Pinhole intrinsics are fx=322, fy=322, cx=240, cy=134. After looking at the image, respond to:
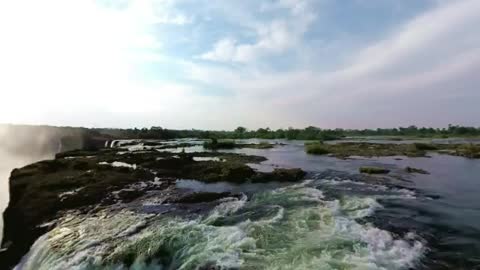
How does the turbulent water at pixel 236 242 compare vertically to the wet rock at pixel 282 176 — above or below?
below

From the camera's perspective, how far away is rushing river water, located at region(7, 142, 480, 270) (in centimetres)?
1025

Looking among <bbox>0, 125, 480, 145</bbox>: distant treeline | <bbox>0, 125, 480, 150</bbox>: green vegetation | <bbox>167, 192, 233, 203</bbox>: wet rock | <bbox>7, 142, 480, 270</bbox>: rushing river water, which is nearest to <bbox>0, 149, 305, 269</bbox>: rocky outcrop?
<bbox>167, 192, 233, 203</bbox>: wet rock

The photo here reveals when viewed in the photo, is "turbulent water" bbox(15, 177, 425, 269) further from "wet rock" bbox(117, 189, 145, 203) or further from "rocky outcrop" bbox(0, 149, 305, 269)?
"wet rock" bbox(117, 189, 145, 203)

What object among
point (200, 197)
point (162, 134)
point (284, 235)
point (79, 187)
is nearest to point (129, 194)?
point (79, 187)

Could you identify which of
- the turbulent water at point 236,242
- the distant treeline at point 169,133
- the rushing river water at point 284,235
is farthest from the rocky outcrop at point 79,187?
the distant treeline at point 169,133

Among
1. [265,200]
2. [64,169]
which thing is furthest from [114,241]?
[64,169]

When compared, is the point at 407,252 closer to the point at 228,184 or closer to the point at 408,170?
the point at 228,184

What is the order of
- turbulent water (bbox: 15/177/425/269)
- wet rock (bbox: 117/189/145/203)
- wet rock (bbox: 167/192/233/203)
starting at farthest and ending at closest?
wet rock (bbox: 117/189/145/203) → wet rock (bbox: 167/192/233/203) → turbulent water (bbox: 15/177/425/269)

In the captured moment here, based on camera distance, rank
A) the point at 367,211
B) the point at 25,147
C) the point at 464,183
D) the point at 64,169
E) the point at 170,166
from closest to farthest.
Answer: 1. the point at 367,211
2. the point at 464,183
3. the point at 64,169
4. the point at 170,166
5. the point at 25,147

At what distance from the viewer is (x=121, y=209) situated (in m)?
16.9

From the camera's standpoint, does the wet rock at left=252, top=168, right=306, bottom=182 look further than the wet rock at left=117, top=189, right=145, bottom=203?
Yes

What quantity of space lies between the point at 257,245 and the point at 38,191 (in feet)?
51.5

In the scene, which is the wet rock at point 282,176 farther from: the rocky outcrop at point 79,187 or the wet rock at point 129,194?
the wet rock at point 129,194

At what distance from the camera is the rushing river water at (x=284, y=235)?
10250 mm
